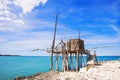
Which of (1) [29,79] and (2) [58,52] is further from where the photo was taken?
(2) [58,52]

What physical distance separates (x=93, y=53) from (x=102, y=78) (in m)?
13.3

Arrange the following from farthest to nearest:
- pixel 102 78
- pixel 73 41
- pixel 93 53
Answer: pixel 93 53, pixel 73 41, pixel 102 78

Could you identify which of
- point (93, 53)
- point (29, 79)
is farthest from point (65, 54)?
point (29, 79)

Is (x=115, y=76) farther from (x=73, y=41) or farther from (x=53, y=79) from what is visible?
(x=73, y=41)

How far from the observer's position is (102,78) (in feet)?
80.1

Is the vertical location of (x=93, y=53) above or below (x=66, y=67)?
above

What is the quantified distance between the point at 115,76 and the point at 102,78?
1818 mm

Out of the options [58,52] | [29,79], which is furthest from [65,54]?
[29,79]

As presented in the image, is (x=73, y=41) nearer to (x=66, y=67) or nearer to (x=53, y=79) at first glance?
(x=66, y=67)

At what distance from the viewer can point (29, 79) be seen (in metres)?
29.6

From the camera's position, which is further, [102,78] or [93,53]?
[93,53]

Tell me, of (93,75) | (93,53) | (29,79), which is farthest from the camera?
(93,53)

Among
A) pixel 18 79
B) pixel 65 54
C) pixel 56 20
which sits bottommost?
pixel 18 79

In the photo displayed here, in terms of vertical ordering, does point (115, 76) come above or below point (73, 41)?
below
